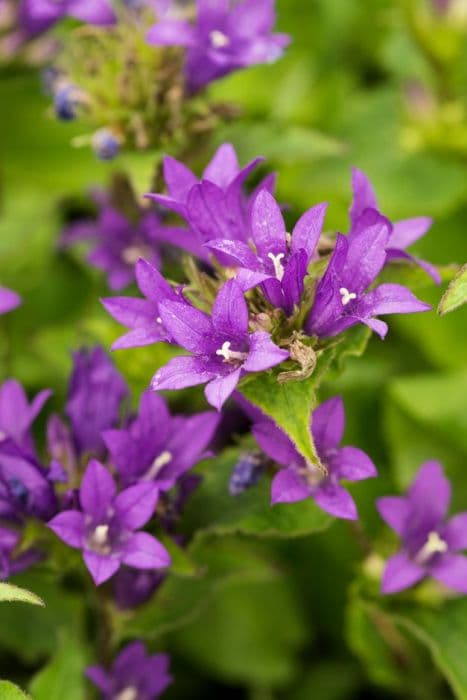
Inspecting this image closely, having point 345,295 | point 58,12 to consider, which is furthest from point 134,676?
point 58,12

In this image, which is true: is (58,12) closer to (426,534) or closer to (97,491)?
(97,491)

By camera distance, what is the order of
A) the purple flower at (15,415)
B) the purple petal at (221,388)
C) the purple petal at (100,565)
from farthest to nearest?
the purple flower at (15,415)
the purple petal at (100,565)
the purple petal at (221,388)

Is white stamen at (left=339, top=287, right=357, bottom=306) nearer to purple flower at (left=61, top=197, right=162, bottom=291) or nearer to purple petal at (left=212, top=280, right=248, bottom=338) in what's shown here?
purple petal at (left=212, top=280, right=248, bottom=338)

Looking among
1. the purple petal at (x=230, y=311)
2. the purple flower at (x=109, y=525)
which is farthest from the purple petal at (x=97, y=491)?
the purple petal at (x=230, y=311)

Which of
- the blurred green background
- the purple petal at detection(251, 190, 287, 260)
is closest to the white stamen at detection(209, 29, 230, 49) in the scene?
the blurred green background

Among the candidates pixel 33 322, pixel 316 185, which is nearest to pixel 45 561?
pixel 33 322

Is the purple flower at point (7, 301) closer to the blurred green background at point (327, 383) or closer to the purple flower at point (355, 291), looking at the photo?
the blurred green background at point (327, 383)
